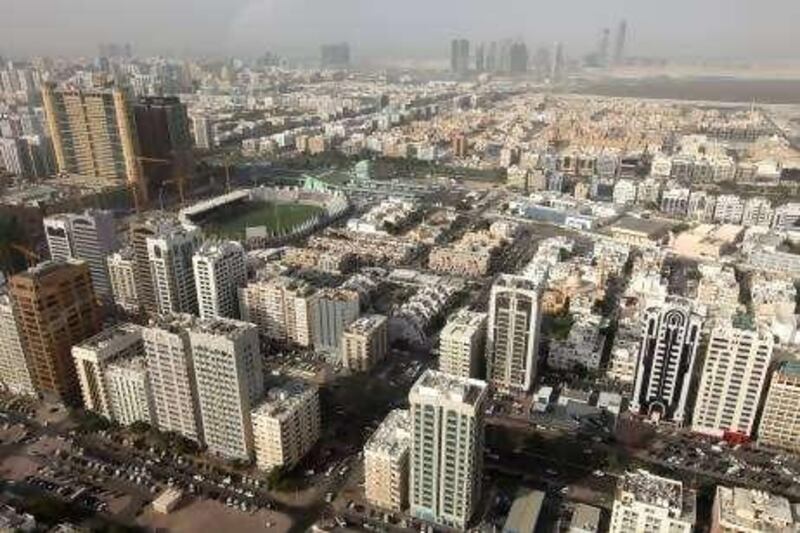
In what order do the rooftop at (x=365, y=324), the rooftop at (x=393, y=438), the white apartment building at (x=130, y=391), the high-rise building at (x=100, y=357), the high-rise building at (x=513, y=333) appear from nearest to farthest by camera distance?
1. the rooftop at (x=393, y=438)
2. the white apartment building at (x=130, y=391)
3. the high-rise building at (x=100, y=357)
4. the high-rise building at (x=513, y=333)
5. the rooftop at (x=365, y=324)

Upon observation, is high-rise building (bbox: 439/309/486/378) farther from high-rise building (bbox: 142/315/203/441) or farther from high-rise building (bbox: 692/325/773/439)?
high-rise building (bbox: 142/315/203/441)

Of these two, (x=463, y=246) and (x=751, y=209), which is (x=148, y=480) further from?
(x=751, y=209)

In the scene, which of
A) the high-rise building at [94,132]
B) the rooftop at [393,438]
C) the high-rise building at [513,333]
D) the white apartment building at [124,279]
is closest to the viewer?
the rooftop at [393,438]

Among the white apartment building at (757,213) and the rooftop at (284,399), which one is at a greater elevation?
the rooftop at (284,399)

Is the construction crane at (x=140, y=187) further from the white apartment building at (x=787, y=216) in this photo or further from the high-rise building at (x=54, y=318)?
the white apartment building at (x=787, y=216)

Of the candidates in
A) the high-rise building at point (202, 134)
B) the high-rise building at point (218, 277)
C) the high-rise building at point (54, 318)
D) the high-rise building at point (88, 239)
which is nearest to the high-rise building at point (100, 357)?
the high-rise building at point (54, 318)

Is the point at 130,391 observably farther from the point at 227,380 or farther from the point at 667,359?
the point at 667,359

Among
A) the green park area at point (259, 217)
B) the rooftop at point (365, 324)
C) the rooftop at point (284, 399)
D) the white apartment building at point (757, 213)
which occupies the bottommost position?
the green park area at point (259, 217)

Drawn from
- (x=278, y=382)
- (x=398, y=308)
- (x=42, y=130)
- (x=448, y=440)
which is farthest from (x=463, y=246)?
(x=42, y=130)
